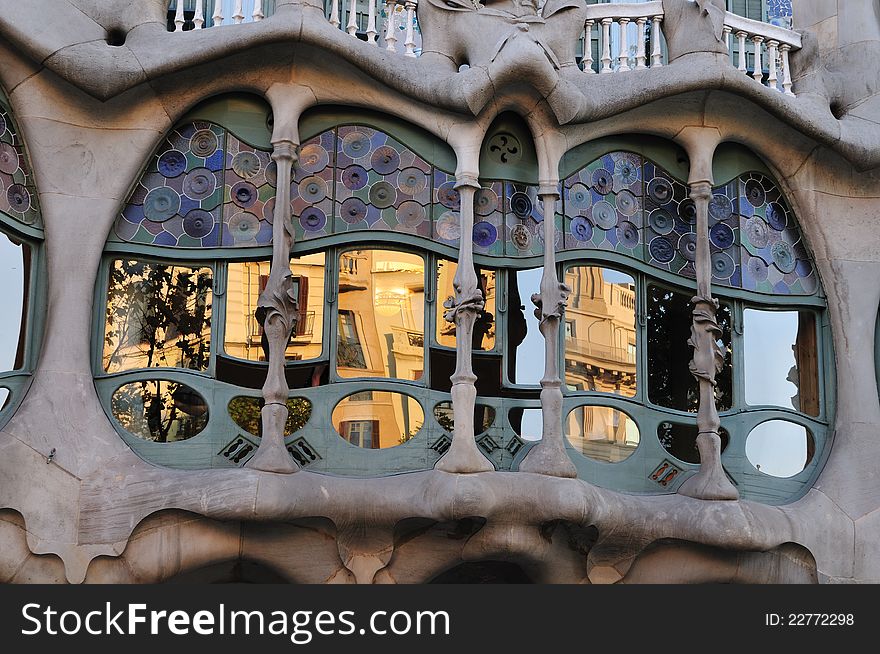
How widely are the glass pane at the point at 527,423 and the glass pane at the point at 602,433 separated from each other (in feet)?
0.92

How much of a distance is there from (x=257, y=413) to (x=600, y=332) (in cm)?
336

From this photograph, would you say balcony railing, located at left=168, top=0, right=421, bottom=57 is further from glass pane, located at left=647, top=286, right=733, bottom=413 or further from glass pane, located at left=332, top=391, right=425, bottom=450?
glass pane, located at left=647, top=286, right=733, bottom=413

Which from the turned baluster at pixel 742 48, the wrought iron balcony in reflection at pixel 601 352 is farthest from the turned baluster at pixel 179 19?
the turned baluster at pixel 742 48

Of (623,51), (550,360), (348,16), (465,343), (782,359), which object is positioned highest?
(348,16)

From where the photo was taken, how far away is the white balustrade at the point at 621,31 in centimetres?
1616

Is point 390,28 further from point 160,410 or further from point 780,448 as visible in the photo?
point 780,448

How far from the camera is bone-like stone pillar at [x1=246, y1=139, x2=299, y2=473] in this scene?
14.3 m

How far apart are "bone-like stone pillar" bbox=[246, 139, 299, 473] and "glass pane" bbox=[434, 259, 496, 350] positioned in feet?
4.48

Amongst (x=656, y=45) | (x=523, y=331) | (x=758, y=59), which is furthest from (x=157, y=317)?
(x=758, y=59)

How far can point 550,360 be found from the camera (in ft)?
48.9

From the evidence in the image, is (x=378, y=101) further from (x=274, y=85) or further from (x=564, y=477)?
(x=564, y=477)

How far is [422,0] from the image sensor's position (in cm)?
1577

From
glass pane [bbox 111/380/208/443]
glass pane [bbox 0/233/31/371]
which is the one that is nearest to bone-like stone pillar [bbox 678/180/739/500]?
glass pane [bbox 111/380/208/443]

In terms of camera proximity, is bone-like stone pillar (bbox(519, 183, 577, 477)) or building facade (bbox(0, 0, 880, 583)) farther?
bone-like stone pillar (bbox(519, 183, 577, 477))
